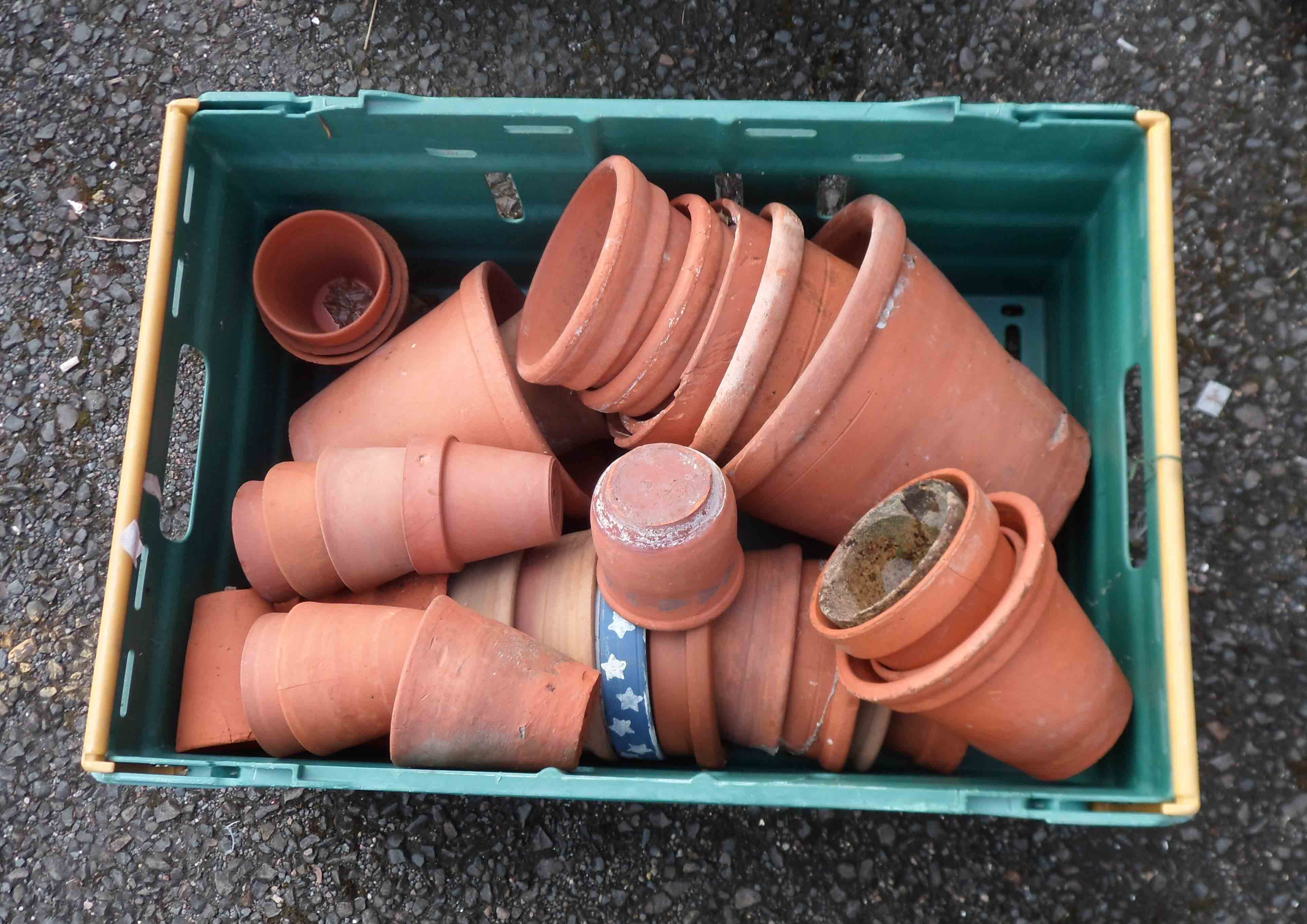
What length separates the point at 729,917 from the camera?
2.27 m

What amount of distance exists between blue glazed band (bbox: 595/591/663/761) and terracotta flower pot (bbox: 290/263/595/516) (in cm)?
32

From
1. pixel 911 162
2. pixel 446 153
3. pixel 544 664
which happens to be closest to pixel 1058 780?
pixel 544 664

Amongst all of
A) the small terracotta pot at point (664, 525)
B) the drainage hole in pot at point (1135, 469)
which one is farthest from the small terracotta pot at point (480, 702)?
the drainage hole in pot at point (1135, 469)

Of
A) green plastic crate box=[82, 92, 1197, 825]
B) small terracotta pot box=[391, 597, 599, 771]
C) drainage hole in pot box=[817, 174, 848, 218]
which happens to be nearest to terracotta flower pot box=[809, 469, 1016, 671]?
green plastic crate box=[82, 92, 1197, 825]

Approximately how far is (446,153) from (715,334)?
2.49 feet

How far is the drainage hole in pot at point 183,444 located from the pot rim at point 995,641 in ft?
5.61

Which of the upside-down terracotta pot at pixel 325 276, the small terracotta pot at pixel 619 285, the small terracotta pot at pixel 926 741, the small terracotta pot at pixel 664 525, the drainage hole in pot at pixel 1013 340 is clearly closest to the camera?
the small terracotta pot at pixel 664 525

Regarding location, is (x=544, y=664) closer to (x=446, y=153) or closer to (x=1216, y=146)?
(x=446, y=153)

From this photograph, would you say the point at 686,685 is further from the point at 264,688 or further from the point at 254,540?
the point at 254,540

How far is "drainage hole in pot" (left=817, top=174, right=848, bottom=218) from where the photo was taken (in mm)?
2156

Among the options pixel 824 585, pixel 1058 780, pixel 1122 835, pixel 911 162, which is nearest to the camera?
pixel 824 585

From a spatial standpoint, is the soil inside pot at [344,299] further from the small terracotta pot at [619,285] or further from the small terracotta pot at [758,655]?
the small terracotta pot at [758,655]

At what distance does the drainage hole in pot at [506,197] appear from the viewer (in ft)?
7.46

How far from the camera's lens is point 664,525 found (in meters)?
1.65
